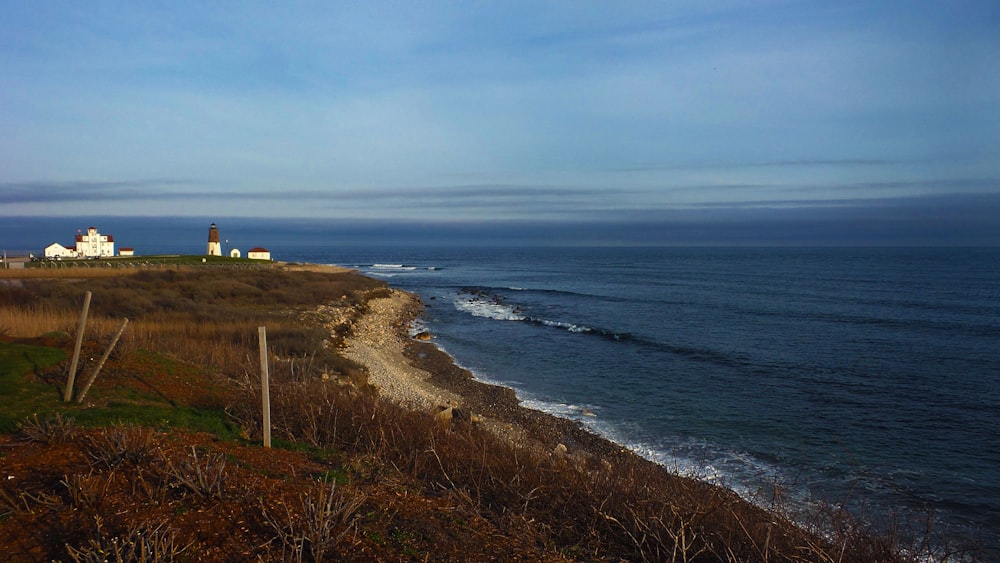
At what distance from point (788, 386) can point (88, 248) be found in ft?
244

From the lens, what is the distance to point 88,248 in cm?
6956

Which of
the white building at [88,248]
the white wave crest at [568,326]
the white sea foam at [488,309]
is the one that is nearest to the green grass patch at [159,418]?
the white wave crest at [568,326]

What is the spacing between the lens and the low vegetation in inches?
199

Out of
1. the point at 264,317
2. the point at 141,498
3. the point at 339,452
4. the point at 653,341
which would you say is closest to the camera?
the point at 141,498

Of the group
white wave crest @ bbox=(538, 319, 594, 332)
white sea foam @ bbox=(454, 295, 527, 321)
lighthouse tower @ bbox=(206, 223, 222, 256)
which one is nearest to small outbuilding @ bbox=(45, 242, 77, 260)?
lighthouse tower @ bbox=(206, 223, 222, 256)

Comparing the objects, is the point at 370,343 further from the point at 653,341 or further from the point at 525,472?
the point at 525,472

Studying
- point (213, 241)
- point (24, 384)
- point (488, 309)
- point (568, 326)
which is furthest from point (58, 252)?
point (24, 384)

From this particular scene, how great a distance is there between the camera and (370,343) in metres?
27.2

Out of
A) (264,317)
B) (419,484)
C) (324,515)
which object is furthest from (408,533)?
(264,317)

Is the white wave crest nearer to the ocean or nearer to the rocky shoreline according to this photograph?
the ocean

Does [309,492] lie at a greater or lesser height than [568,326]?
greater

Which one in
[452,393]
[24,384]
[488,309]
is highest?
[24,384]

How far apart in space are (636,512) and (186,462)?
168 inches

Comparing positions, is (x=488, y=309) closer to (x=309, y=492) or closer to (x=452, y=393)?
(x=452, y=393)
